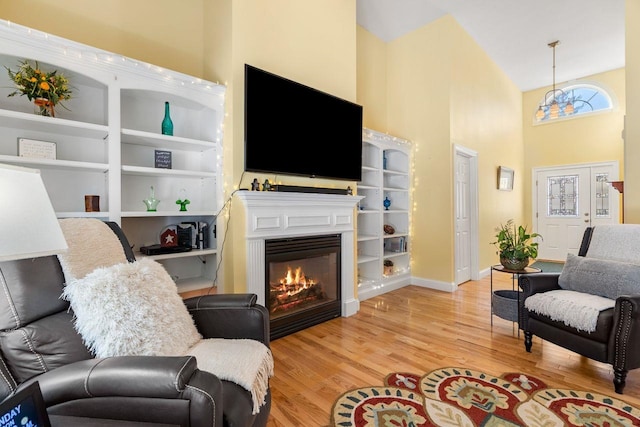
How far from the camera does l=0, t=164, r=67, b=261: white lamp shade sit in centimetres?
76

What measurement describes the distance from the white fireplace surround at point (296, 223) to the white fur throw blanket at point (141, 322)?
1053 mm

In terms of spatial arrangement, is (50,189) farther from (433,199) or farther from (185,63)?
(433,199)

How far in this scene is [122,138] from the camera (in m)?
2.28

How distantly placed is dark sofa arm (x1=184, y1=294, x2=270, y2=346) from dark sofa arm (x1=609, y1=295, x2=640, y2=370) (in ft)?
6.73

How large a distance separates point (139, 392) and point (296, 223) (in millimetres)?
1965

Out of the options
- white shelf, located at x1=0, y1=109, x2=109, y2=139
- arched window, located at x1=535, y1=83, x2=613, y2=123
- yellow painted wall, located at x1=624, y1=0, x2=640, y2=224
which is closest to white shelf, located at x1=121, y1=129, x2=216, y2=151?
white shelf, located at x1=0, y1=109, x2=109, y2=139

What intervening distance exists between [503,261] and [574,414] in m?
1.34

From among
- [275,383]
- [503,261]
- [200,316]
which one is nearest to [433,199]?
[503,261]

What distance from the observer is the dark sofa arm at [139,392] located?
36.9 inches

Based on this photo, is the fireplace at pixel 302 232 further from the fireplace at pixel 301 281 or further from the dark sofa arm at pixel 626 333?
the dark sofa arm at pixel 626 333

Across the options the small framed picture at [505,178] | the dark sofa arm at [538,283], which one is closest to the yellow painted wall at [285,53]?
the dark sofa arm at [538,283]

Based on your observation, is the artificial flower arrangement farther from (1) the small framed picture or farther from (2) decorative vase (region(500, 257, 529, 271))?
(1) the small framed picture

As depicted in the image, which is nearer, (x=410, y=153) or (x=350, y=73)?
(x=350, y=73)

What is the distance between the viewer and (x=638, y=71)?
273 cm
